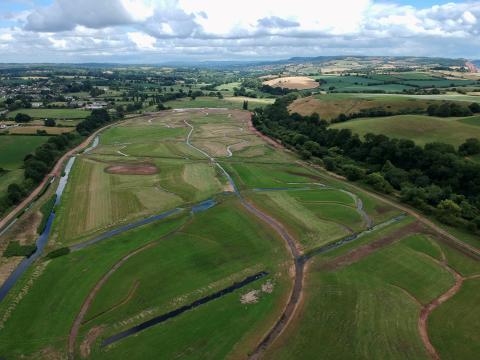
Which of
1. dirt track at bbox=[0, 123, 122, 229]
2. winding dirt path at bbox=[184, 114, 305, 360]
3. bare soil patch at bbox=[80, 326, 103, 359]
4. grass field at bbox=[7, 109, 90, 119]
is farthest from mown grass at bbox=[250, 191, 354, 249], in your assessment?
grass field at bbox=[7, 109, 90, 119]

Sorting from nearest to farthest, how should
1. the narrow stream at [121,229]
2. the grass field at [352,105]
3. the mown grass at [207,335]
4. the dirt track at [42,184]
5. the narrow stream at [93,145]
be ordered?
the mown grass at [207,335], the narrow stream at [121,229], the dirt track at [42,184], the narrow stream at [93,145], the grass field at [352,105]

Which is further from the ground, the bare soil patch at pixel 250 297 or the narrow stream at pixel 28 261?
the narrow stream at pixel 28 261

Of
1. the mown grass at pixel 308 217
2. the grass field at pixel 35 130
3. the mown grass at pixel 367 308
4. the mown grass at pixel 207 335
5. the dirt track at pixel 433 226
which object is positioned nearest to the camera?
the mown grass at pixel 207 335

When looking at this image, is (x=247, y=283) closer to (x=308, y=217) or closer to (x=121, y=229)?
(x=308, y=217)

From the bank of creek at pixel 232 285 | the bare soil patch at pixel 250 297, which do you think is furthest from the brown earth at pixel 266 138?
the bare soil patch at pixel 250 297

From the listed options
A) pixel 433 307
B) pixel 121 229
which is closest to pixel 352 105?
pixel 121 229

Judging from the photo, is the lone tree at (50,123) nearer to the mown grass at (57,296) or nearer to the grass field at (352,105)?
the grass field at (352,105)

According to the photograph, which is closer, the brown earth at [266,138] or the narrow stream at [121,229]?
the narrow stream at [121,229]

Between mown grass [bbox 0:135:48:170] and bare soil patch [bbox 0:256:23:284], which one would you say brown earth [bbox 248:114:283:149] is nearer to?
mown grass [bbox 0:135:48:170]
